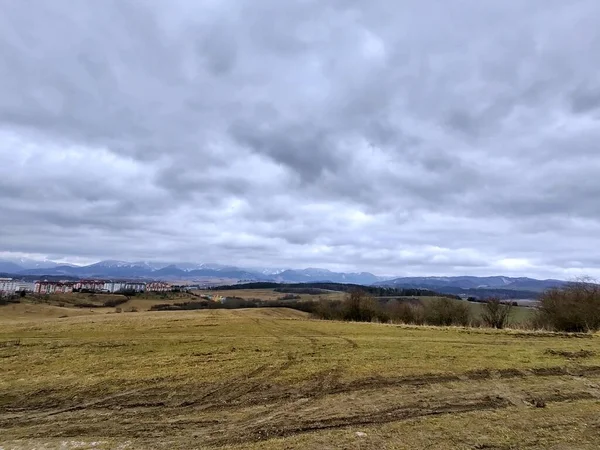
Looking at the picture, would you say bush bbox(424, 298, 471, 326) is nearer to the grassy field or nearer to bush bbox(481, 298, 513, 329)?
bush bbox(481, 298, 513, 329)

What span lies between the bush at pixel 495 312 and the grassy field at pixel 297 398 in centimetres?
3337

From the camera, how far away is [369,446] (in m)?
8.30

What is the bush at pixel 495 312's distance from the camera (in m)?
51.8

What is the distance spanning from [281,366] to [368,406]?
5.70 metres

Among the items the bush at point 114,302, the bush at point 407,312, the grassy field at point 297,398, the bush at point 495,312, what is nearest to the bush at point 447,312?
the bush at point 407,312

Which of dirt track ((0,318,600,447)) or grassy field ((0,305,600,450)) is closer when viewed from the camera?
grassy field ((0,305,600,450))

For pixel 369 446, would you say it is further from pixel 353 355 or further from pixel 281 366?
pixel 353 355

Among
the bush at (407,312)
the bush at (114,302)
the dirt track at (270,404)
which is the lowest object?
the bush at (114,302)

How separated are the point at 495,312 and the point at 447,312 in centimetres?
635

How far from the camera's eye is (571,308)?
139ft

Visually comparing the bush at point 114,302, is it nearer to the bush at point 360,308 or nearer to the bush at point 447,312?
the bush at point 360,308

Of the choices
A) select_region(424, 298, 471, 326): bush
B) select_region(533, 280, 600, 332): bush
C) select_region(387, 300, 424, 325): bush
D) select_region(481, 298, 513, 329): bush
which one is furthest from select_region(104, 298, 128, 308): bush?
select_region(533, 280, 600, 332): bush

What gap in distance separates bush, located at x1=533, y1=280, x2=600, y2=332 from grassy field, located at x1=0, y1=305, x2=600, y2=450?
24854 millimetres

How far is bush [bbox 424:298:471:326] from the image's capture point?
181ft
